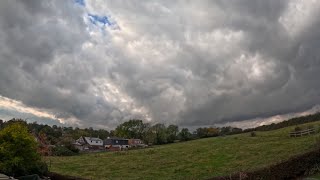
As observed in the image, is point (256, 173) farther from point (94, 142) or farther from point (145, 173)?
point (94, 142)

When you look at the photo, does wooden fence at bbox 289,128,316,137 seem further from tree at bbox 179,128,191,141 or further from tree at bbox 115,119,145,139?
tree at bbox 115,119,145,139

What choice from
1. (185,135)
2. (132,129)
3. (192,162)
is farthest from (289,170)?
(132,129)

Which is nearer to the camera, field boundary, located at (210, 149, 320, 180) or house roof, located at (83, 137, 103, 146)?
field boundary, located at (210, 149, 320, 180)

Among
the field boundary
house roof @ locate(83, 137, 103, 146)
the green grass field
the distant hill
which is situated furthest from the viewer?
house roof @ locate(83, 137, 103, 146)

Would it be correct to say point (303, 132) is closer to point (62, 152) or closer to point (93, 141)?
point (62, 152)

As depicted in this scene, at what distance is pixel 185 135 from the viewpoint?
116m

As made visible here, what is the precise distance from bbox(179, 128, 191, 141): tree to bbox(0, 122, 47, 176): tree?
220 feet

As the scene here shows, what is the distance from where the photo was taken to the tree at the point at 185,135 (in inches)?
4382

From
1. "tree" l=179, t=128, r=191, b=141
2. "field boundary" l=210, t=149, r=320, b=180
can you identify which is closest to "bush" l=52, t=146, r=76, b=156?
"tree" l=179, t=128, r=191, b=141

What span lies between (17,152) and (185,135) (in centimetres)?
7387

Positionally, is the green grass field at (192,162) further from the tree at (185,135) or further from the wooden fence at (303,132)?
the tree at (185,135)

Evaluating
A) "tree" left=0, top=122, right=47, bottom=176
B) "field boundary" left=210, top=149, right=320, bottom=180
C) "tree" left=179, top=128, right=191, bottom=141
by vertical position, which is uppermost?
"tree" left=179, top=128, right=191, bottom=141

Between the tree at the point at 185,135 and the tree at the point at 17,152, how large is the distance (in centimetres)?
6717

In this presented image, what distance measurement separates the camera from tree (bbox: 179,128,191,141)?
111m
